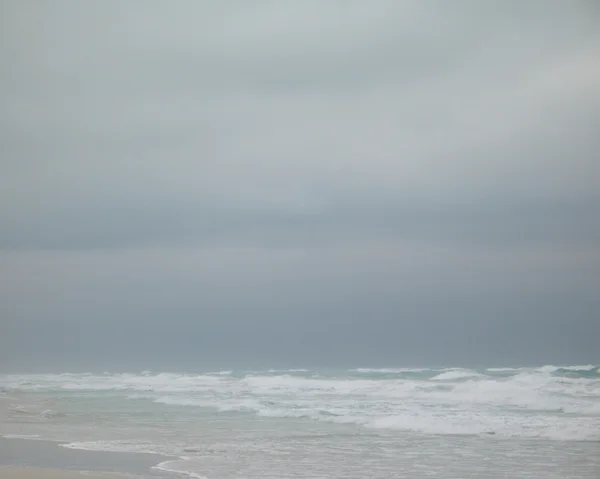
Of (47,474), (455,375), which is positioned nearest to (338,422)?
(47,474)

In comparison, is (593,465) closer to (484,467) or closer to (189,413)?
(484,467)

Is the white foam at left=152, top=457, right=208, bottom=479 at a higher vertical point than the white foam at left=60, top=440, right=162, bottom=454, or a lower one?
lower

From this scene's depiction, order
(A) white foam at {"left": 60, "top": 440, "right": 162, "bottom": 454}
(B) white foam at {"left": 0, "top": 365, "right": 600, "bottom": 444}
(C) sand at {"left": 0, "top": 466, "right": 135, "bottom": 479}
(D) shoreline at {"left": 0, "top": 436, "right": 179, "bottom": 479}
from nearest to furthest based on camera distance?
(C) sand at {"left": 0, "top": 466, "right": 135, "bottom": 479}
(D) shoreline at {"left": 0, "top": 436, "right": 179, "bottom": 479}
(A) white foam at {"left": 60, "top": 440, "right": 162, "bottom": 454}
(B) white foam at {"left": 0, "top": 365, "right": 600, "bottom": 444}

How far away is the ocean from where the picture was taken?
8.10m

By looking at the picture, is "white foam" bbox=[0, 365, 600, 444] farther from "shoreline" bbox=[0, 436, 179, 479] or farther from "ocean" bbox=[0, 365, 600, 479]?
"shoreline" bbox=[0, 436, 179, 479]

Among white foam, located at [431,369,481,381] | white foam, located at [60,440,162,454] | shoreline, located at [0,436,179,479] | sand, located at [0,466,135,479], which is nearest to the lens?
sand, located at [0,466,135,479]

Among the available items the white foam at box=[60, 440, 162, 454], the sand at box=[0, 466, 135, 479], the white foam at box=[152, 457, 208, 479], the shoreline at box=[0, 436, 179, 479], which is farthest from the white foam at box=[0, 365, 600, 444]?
the sand at box=[0, 466, 135, 479]

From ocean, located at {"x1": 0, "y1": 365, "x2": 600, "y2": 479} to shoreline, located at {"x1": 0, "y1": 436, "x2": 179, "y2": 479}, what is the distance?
0.20 meters

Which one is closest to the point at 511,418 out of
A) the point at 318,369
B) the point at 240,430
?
the point at 240,430

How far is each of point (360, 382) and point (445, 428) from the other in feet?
26.7

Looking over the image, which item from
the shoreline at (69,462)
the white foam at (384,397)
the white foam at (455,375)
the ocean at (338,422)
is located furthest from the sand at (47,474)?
the white foam at (455,375)

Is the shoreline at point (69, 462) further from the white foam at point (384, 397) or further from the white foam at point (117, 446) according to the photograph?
the white foam at point (384, 397)

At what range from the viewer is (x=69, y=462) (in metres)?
8.05

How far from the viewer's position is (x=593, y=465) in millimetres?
7984
